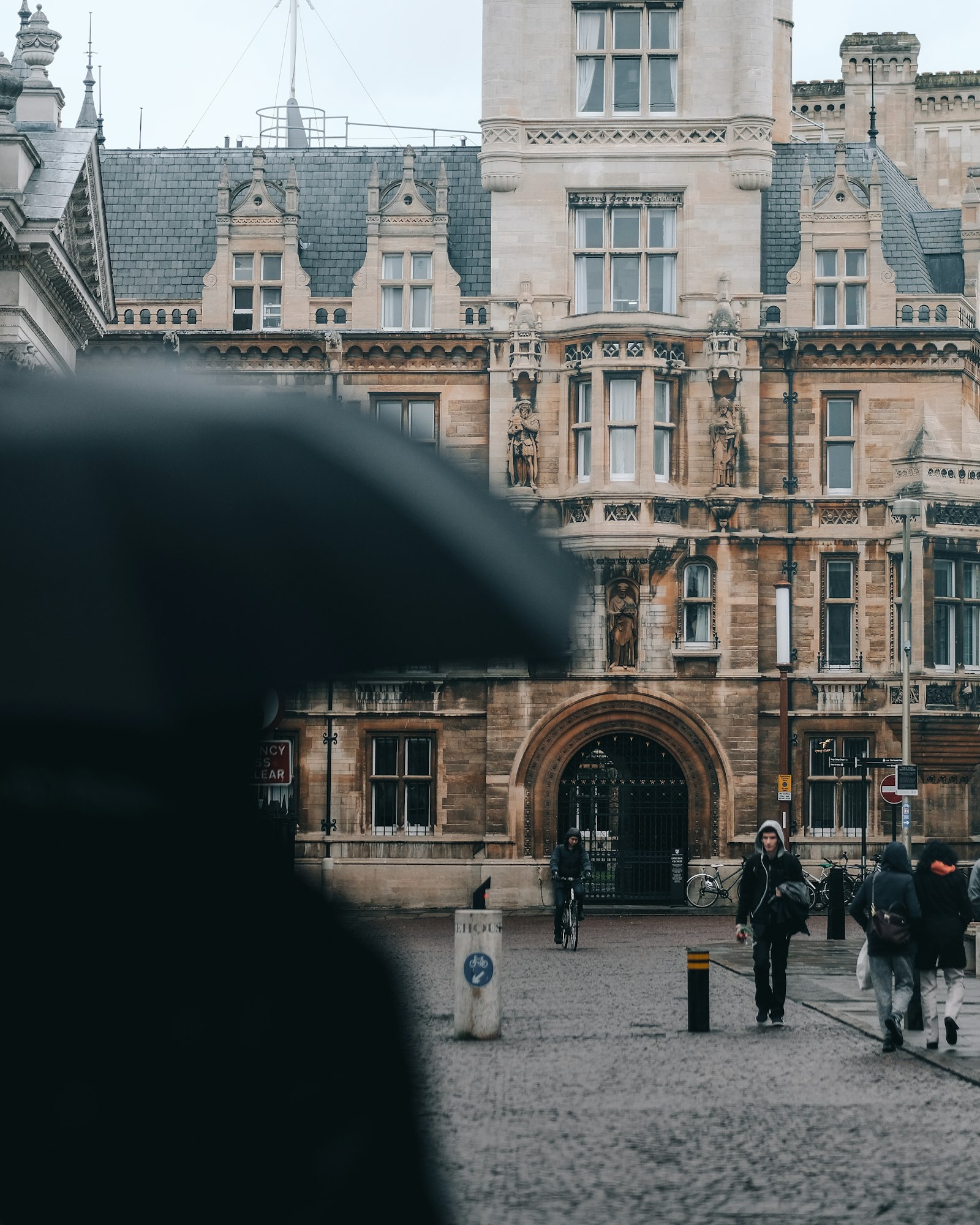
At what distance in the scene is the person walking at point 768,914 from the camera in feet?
51.1

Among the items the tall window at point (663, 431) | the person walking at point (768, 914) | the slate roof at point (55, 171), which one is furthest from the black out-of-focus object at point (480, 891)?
the tall window at point (663, 431)

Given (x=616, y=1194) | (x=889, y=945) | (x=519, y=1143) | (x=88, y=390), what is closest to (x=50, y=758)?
(x=88, y=390)

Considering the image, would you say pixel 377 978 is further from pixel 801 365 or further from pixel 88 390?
pixel 801 365

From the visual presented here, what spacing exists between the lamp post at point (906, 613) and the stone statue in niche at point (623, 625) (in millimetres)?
4910

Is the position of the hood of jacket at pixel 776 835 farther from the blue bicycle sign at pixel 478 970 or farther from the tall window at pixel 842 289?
the tall window at pixel 842 289

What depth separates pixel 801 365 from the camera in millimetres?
35750

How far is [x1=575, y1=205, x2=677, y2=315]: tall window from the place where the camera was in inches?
1407

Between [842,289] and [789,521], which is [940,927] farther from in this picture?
[842,289]

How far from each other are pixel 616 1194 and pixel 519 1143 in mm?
1432

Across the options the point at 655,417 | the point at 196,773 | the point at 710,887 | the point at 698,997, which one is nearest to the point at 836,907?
the point at 710,887

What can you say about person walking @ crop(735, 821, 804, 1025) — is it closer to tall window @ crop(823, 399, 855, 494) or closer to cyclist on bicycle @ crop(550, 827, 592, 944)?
cyclist on bicycle @ crop(550, 827, 592, 944)

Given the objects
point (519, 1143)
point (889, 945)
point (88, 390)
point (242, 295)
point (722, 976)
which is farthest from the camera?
point (242, 295)

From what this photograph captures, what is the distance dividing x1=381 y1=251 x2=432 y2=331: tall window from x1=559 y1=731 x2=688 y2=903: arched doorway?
904 cm

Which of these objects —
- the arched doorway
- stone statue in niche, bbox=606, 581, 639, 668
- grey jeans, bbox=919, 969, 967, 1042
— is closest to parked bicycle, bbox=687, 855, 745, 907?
the arched doorway
